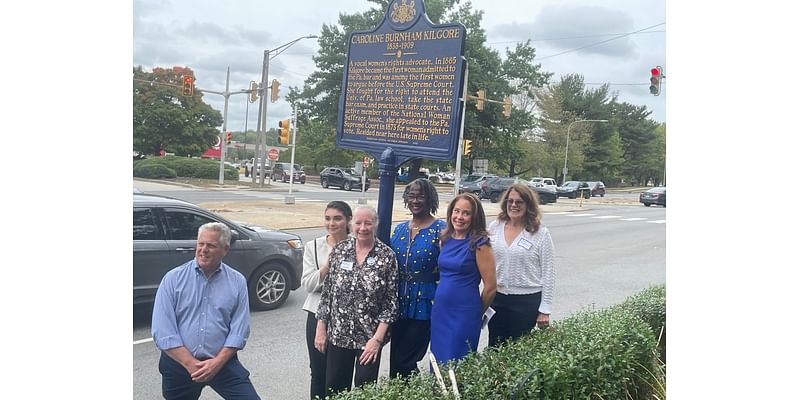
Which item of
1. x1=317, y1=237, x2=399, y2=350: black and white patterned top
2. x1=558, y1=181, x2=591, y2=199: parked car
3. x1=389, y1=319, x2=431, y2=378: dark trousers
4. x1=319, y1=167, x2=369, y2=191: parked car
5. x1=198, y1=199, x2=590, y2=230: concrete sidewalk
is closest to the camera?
x1=317, y1=237, x2=399, y2=350: black and white patterned top

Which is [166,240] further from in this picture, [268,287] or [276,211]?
[276,211]

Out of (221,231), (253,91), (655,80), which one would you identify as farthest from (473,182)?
(221,231)

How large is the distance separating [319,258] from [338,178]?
435cm

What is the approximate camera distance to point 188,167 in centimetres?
419

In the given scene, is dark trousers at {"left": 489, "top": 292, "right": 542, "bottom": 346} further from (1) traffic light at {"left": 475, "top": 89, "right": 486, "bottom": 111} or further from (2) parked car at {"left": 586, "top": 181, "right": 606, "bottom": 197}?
(2) parked car at {"left": 586, "top": 181, "right": 606, "bottom": 197}

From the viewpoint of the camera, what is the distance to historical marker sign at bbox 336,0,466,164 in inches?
122

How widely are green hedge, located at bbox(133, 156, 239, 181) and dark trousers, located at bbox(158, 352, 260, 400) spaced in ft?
5.92

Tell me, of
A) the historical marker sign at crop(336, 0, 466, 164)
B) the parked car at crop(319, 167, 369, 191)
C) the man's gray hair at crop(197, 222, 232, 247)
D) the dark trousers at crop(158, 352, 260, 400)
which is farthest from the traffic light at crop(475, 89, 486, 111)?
the dark trousers at crop(158, 352, 260, 400)

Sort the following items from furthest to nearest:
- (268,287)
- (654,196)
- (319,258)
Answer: (654,196) → (268,287) → (319,258)

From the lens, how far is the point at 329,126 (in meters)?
5.35

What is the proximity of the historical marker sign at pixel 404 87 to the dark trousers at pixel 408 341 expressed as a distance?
2.98 feet

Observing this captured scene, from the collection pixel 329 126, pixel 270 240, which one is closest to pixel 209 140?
pixel 270 240

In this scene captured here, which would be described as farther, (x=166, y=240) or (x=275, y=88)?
(x=166, y=240)

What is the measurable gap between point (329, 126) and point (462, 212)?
2861 millimetres
